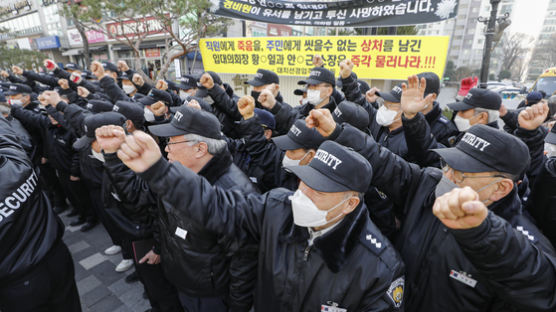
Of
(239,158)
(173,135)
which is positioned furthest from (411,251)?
(239,158)

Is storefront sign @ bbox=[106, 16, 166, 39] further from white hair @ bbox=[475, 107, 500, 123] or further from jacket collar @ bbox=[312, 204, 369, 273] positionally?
jacket collar @ bbox=[312, 204, 369, 273]

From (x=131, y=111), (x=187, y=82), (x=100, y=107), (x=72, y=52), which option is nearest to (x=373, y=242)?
(x=131, y=111)

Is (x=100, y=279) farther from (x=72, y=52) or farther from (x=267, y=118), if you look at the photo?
(x=72, y=52)

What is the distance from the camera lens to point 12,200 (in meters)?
1.89

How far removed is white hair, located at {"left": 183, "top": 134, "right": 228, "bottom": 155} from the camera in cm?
211

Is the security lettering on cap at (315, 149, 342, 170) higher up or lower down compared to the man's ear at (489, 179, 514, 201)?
higher up

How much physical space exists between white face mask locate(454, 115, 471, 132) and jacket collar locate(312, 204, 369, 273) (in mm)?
2638

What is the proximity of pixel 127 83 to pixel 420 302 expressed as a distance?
23.5 feet

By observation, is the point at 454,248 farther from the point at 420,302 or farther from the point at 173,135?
the point at 173,135

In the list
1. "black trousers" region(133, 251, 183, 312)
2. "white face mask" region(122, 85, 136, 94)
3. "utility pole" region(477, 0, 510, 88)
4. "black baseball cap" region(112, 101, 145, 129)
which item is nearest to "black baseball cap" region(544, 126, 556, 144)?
"black trousers" region(133, 251, 183, 312)

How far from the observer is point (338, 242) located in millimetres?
1492

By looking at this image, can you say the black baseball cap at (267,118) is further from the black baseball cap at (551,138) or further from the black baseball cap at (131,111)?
the black baseball cap at (551,138)

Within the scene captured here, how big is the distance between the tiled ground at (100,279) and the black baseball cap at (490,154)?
3.45 m

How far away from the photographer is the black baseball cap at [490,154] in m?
1.58
